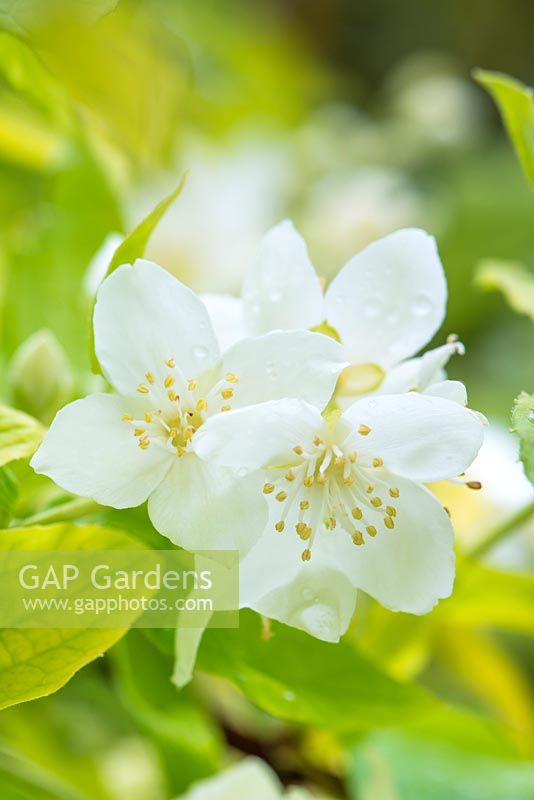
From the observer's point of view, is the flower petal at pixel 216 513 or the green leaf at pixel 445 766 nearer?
the flower petal at pixel 216 513

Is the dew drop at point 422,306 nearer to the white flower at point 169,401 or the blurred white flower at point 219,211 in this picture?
the white flower at point 169,401

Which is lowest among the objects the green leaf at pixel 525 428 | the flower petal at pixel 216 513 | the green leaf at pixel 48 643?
the green leaf at pixel 48 643

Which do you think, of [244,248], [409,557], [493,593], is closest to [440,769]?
[493,593]

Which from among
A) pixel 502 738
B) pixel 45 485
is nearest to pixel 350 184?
pixel 502 738

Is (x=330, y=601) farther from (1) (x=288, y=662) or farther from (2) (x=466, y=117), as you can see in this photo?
(2) (x=466, y=117)

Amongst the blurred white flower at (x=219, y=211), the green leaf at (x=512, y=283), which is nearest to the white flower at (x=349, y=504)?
the green leaf at (x=512, y=283)

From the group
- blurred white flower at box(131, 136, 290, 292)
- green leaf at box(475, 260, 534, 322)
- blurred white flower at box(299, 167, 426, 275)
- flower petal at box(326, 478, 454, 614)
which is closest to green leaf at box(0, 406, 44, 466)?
flower petal at box(326, 478, 454, 614)

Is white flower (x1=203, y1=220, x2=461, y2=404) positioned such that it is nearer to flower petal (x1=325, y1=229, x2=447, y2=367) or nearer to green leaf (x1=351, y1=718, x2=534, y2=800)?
flower petal (x1=325, y1=229, x2=447, y2=367)
